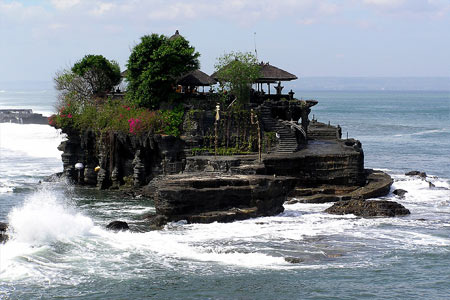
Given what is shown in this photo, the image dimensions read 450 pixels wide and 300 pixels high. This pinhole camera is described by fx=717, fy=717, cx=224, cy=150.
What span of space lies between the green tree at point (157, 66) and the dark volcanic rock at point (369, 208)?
18.4 metres

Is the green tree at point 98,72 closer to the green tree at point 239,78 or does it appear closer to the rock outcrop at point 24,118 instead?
the green tree at point 239,78

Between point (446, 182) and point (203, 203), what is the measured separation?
27.6 meters

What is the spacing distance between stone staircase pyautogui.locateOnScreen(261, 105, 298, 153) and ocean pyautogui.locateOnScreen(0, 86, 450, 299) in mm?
8149

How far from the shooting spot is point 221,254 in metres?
36.6

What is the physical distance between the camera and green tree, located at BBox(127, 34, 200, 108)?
189 feet

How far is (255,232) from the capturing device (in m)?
40.9

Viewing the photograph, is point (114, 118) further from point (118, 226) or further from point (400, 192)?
point (400, 192)

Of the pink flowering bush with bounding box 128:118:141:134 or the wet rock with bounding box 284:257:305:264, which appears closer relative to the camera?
the wet rock with bounding box 284:257:305:264

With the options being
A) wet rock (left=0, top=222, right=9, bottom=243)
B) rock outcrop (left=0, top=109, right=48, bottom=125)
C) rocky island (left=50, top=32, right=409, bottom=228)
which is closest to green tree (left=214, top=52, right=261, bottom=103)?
rocky island (left=50, top=32, right=409, bottom=228)

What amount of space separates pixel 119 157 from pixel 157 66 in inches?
316

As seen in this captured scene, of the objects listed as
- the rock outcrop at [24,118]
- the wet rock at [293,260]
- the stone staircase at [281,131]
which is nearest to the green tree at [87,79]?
the stone staircase at [281,131]

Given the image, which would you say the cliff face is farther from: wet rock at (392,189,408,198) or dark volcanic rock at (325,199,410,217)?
wet rock at (392,189,408,198)

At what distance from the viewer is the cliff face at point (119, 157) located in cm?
5566

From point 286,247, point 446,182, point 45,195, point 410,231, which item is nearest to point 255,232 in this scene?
point 286,247
